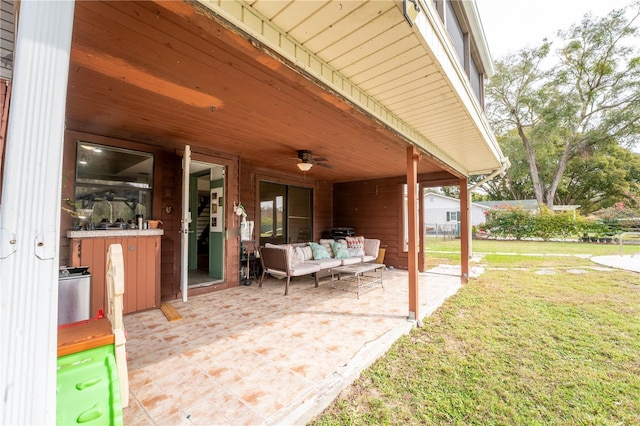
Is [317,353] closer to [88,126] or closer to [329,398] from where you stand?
[329,398]

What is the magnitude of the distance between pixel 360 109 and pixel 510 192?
2665 cm

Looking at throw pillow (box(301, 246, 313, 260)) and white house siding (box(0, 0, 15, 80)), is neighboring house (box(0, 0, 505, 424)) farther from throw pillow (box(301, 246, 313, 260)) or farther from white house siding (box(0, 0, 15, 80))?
throw pillow (box(301, 246, 313, 260))

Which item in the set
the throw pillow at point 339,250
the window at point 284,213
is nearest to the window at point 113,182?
the window at point 284,213

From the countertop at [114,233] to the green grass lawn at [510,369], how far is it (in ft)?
10.1

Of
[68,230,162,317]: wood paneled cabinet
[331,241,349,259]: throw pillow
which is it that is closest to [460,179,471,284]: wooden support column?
[331,241,349,259]: throw pillow

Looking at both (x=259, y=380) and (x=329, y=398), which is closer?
(x=329, y=398)

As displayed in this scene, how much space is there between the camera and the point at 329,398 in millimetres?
1968

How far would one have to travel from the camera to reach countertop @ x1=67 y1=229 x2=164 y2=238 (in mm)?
3105

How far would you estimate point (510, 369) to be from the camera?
239 centimetres

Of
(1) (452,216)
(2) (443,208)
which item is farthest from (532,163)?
(2) (443,208)

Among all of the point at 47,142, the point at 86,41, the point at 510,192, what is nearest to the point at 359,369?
the point at 47,142

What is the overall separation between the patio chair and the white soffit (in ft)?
9.01

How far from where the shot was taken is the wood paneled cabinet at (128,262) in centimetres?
315

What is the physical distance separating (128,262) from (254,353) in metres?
2.15
